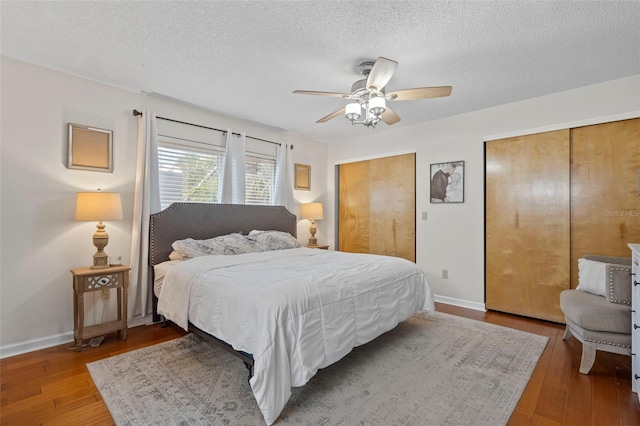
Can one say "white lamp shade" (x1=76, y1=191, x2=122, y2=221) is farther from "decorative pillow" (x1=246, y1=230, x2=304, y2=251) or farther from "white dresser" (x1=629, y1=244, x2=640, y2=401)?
"white dresser" (x1=629, y1=244, x2=640, y2=401)

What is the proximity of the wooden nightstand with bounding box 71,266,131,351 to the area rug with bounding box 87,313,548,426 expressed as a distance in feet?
1.42

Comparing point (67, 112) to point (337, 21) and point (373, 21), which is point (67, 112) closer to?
point (337, 21)

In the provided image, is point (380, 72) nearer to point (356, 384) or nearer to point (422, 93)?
point (422, 93)

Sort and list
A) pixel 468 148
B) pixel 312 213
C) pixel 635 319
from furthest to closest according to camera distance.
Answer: pixel 312 213 < pixel 468 148 < pixel 635 319

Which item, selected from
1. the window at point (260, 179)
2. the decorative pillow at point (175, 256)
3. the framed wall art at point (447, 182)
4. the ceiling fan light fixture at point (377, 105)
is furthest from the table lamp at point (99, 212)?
the framed wall art at point (447, 182)

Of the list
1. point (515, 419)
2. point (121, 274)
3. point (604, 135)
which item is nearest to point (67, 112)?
point (121, 274)

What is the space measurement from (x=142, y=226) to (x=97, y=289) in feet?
2.44

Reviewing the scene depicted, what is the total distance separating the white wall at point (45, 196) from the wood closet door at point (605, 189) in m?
4.89

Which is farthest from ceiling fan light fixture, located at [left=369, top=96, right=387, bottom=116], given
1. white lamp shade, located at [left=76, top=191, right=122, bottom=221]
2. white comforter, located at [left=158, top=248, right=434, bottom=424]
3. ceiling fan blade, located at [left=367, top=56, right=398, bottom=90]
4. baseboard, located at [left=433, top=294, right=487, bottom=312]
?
baseboard, located at [left=433, top=294, right=487, bottom=312]

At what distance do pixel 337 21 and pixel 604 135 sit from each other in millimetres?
3050

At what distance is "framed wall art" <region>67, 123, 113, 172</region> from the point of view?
2867 millimetres

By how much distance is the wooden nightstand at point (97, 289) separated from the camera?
263cm

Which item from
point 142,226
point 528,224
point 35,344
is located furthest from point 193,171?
point 528,224

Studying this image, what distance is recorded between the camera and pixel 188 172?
3762mm
